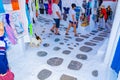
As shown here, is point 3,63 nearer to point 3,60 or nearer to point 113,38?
point 3,60

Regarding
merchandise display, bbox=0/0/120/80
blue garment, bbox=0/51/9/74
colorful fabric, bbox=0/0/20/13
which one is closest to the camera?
blue garment, bbox=0/51/9/74

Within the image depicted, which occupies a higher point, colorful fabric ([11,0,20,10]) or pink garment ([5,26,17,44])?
colorful fabric ([11,0,20,10])

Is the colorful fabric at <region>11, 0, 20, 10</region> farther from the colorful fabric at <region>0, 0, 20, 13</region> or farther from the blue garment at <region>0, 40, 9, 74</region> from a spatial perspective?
the blue garment at <region>0, 40, 9, 74</region>

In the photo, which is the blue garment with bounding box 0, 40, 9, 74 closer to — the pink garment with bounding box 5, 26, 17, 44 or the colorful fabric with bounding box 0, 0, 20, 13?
the pink garment with bounding box 5, 26, 17, 44

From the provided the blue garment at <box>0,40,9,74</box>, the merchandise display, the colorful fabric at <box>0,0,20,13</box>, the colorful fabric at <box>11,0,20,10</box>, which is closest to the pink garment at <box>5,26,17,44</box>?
the merchandise display

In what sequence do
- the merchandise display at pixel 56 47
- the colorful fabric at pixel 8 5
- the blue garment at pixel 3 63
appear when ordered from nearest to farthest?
1. the blue garment at pixel 3 63
2. the colorful fabric at pixel 8 5
3. the merchandise display at pixel 56 47

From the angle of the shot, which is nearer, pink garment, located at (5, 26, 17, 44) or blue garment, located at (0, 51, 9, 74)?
blue garment, located at (0, 51, 9, 74)

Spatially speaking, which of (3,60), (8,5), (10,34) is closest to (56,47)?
(10,34)

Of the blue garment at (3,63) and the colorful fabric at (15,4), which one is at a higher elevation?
the colorful fabric at (15,4)

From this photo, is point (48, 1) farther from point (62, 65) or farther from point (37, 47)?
point (62, 65)

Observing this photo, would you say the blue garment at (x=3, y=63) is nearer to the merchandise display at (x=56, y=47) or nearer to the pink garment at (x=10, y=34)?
the merchandise display at (x=56, y=47)

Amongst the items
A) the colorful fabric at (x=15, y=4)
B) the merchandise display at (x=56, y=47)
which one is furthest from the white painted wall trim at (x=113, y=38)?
the colorful fabric at (x=15, y=4)

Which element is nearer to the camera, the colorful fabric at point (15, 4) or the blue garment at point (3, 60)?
the blue garment at point (3, 60)

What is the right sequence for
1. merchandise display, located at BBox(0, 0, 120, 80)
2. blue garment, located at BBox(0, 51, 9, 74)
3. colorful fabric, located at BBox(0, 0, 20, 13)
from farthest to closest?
merchandise display, located at BBox(0, 0, 120, 80) < colorful fabric, located at BBox(0, 0, 20, 13) < blue garment, located at BBox(0, 51, 9, 74)
